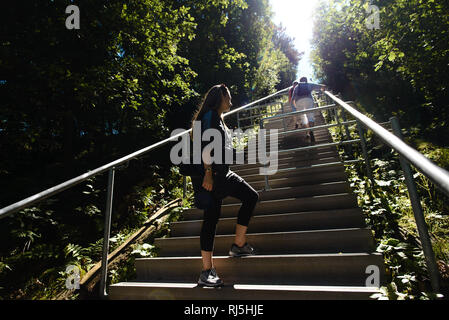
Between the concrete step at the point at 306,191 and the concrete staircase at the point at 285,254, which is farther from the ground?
the concrete step at the point at 306,191

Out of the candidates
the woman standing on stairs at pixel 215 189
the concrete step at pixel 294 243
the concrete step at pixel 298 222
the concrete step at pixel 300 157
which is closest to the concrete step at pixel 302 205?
the concrete step at pixel 298 222

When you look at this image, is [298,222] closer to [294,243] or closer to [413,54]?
[294,243]

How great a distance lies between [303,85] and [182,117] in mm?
5257

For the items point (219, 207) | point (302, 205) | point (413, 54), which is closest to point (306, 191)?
point (302, 205)

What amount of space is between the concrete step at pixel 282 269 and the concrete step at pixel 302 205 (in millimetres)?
874

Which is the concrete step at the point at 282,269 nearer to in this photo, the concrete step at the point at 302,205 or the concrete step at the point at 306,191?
the concrete step at the point at 302,205

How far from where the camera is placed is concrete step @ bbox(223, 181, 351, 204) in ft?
9.73

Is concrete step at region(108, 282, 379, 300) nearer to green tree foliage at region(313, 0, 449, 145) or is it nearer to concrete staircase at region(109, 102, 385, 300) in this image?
concrete staircase at region(109, 102, 385, 300)

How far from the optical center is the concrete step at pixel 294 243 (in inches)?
83.6

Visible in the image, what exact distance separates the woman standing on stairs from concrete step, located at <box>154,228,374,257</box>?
0.80ft

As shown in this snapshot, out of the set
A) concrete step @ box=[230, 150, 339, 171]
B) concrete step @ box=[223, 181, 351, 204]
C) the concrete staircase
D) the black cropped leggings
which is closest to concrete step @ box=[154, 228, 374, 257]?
the concrete staircase

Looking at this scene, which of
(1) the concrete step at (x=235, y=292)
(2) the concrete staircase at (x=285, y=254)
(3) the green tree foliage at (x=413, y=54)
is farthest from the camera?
(3) the green tree foliage at (x=413, y=54)

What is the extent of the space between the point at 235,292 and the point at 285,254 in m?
0.67

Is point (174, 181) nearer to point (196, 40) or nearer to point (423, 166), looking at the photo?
point (423, 166)
